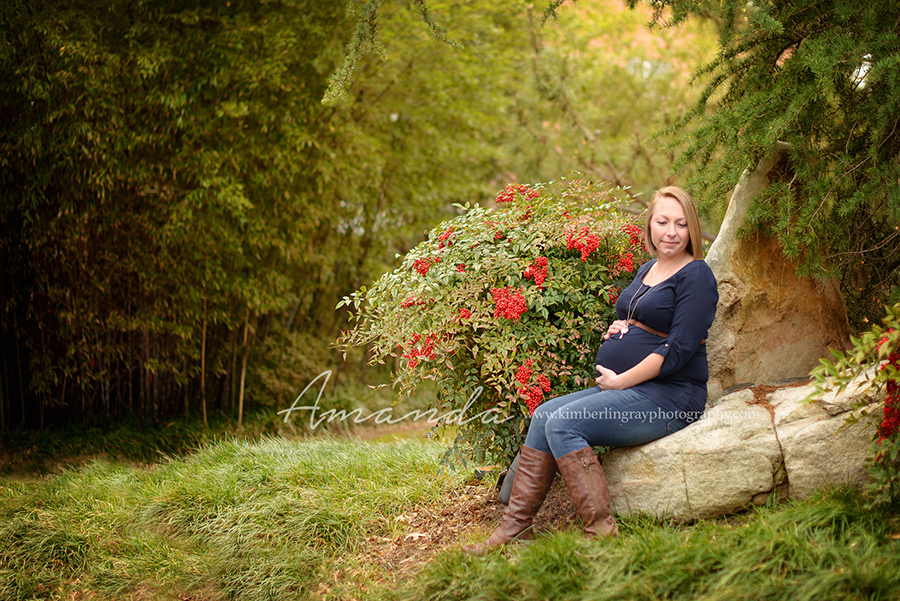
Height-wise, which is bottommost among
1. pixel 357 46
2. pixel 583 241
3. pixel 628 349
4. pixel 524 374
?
pixel 524 374

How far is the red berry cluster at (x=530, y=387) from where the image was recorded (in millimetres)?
2629

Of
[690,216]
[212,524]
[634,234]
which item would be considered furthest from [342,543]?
[690,216]

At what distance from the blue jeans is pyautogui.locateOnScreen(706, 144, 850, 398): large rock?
20.5 inches

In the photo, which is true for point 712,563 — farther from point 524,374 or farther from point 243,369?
point 243,369

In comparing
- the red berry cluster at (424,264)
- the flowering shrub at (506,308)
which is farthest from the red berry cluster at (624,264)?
the red berry cluster at (424,264)

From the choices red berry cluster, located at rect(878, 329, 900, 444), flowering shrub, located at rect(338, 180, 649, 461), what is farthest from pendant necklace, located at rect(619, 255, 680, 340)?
red berry cluster, located at rect(878, 329, 900, 444)

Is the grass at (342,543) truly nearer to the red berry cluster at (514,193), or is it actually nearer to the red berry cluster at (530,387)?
the red berry cluster at (530,387)

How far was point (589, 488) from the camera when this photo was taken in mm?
2295

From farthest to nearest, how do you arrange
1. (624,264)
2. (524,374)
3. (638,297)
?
(624,264) → (524,374) → (638,297)

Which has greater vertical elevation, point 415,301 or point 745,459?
point 415,301

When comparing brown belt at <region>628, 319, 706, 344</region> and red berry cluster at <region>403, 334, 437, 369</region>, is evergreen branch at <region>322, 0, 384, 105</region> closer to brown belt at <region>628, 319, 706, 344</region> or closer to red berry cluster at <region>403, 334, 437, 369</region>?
red berry cluster at <region>403, 334, 437, 369</region>

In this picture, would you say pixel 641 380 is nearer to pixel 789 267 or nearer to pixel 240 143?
pixel 789 267

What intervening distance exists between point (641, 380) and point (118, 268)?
168 inches

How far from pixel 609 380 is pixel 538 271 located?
0.58m
